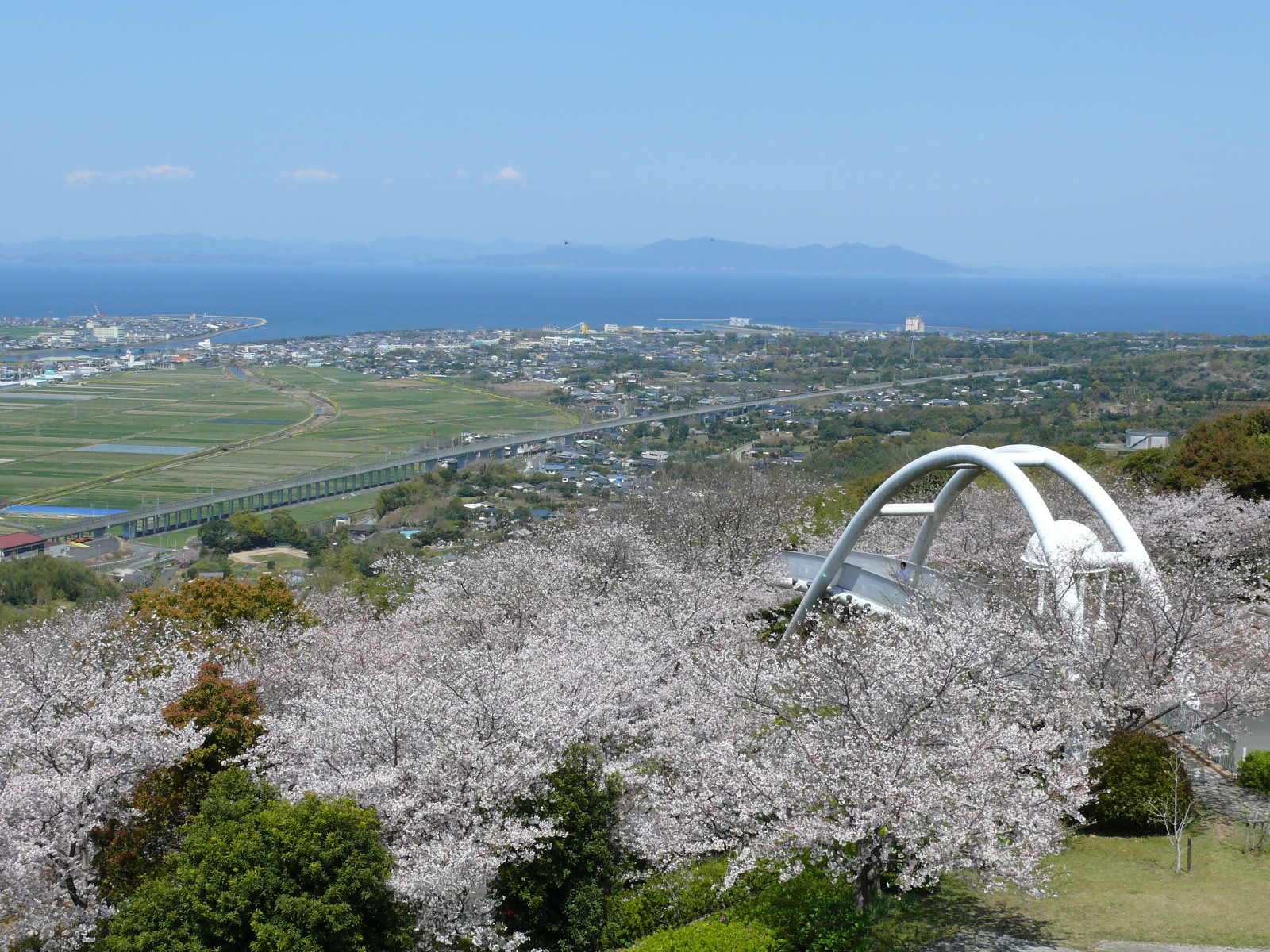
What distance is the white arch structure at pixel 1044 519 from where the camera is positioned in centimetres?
1436

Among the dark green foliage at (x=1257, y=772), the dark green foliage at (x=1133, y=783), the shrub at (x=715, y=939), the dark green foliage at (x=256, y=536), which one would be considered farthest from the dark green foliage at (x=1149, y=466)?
the dark green foliage at (x=256, y=536)

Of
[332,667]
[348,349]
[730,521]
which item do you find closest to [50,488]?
[730,521]

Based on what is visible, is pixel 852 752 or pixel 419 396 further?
pixel 419 396

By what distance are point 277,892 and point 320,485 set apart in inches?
2226

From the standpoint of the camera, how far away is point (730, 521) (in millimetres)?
27844

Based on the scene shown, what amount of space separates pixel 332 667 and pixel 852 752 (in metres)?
8.94

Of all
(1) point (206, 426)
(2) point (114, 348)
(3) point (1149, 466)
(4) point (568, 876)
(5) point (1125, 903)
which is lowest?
(1) point (206, 426)

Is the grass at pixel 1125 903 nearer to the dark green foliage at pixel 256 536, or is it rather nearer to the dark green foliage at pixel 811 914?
the dark green foliage at pixel 811 914

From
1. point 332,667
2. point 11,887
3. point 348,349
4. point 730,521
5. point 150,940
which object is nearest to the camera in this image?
point 150,940

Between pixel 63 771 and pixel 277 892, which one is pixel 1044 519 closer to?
pixel 277 892

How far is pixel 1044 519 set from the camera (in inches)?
603

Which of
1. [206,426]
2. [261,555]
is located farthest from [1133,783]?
[206,426]

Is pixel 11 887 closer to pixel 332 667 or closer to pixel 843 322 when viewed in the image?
pixel 332 667

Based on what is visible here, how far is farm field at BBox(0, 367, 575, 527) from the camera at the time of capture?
66.3 metres
